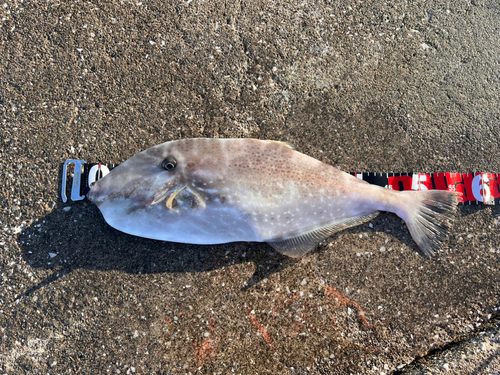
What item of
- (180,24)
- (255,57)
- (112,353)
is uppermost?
(180,24)

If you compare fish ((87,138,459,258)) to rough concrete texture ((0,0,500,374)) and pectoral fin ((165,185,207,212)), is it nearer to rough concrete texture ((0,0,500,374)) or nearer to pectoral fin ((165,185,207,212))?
pectoral fin ((165,185,207,212))

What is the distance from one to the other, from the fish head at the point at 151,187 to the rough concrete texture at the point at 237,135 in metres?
0.47

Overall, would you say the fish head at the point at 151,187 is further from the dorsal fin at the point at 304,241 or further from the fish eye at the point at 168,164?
the dorsal fin at the point at 304,241

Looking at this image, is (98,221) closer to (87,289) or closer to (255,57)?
(87,289)

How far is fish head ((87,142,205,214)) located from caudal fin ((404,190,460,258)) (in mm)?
1960

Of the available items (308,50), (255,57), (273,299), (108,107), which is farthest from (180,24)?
(273,299)

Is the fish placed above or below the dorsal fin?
above

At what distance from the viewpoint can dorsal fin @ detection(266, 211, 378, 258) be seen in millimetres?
2441

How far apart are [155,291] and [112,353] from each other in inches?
26.1

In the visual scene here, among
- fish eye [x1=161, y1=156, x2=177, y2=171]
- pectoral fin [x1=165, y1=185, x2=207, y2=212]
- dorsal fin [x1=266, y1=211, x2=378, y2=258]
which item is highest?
fish eye [x1=161, y1=156, x2=177, y2=171]

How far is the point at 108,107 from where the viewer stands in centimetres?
271

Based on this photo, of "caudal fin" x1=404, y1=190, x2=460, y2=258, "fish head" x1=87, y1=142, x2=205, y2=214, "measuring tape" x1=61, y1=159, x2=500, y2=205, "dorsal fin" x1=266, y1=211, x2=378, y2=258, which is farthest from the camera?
"measuring tape" x1=61, y1=159, x2=500, y2=205

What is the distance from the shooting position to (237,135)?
274 cm

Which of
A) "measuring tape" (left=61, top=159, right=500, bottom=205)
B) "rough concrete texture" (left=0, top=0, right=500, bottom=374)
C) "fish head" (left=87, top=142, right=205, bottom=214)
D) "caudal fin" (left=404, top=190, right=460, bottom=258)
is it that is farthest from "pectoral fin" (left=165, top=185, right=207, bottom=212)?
"caudal fin" (left=404, top=190, right=460, bottom=258)
